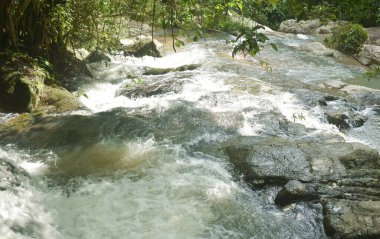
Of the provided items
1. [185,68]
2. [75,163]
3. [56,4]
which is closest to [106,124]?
[75,163]

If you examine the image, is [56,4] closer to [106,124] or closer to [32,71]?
[32,71]

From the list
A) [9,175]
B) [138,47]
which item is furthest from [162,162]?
[138,47]

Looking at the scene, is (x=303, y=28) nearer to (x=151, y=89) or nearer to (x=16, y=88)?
(x=151, y=89)

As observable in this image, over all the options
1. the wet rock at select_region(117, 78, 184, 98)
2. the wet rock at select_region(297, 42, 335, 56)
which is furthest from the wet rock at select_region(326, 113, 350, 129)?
the wet rock at select_region(297, 42, 335, 56)

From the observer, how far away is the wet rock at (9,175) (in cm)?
414

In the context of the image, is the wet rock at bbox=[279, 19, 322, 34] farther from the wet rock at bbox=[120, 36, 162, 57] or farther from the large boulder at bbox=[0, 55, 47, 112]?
the large boulder at bbox=[0, 55, 47, 112]

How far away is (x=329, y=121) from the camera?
272 inches

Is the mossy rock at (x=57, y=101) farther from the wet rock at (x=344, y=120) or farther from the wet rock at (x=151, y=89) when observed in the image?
the wet rock at (x=344, y=120)

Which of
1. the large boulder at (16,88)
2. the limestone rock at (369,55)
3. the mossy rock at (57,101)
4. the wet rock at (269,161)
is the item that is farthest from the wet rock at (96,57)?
the limestone rock at (369,55)

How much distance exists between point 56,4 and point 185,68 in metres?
3.87

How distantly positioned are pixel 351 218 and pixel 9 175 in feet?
12.6

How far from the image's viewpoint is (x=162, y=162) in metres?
5.15

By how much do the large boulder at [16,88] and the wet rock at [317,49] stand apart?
33.9 ft

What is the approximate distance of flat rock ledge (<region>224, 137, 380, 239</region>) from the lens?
3.88m
